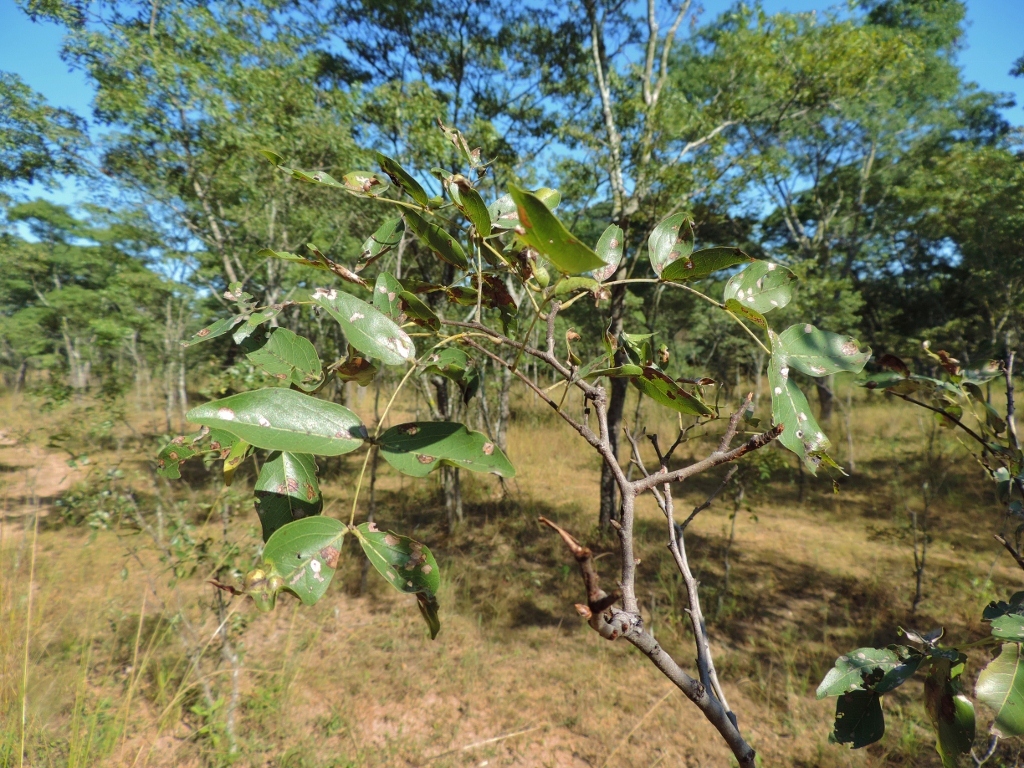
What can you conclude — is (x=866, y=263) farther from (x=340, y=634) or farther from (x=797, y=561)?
(x=340, y=634)

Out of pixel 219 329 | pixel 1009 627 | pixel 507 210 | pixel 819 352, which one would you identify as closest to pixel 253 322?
pixel 219 329

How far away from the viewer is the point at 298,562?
0.97 ft

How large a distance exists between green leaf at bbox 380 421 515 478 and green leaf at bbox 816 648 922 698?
1.38 ft

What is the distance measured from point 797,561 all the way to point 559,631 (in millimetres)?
2251

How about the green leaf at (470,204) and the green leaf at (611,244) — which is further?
the green leaf at (611,244)

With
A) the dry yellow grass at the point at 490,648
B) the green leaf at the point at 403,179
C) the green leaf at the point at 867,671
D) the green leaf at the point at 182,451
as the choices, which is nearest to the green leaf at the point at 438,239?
the green leaf at the point at 403,179

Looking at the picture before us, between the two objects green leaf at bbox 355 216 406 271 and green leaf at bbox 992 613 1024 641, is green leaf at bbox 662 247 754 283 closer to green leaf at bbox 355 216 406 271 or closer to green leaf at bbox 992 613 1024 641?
green leaf at bbox 355 216 406 271

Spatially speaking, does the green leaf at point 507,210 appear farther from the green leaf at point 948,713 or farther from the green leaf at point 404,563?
the green leaf at point 948,713

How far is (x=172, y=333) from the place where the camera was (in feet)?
28.0

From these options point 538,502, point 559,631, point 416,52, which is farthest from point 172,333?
point 559,631

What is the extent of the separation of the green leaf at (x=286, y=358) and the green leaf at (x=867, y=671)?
0.57 meters

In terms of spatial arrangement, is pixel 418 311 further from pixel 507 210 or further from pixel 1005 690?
pixel 1005 690

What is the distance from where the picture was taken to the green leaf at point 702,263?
0.40m

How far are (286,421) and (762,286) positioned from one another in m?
0.41
